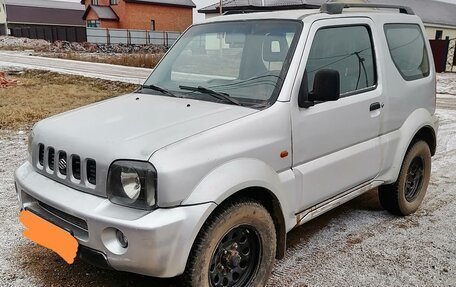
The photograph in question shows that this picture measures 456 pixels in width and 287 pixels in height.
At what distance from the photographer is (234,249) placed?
115 inches

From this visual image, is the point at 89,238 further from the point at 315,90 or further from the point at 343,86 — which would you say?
the point at 343,86

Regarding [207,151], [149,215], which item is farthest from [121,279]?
[207,151]

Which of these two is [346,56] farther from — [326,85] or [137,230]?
[137,230]

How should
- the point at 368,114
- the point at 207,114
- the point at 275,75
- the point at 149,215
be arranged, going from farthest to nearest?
the point at 368,114, the point at 275,75, the point at 207,114, the point at 149,215

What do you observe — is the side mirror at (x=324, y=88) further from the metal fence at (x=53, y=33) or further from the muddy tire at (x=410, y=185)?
the metal fence at (x=53, y=33)

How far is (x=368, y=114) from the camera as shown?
3.83m

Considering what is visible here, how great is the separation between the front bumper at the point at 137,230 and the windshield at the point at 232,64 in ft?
3.50

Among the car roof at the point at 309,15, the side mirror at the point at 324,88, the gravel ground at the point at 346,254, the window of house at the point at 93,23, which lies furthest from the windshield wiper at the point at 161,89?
the window of house at the point at 93,23

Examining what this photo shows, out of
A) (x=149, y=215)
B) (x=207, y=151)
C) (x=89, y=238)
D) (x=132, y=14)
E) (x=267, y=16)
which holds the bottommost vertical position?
(x=89, y=238)

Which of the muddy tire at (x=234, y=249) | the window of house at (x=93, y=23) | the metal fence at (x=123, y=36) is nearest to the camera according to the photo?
the muddy tire at (x=234, y=249)

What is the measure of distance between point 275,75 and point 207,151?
37.1 inches

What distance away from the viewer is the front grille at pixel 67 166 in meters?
2.68

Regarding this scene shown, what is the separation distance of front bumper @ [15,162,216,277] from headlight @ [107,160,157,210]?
5 cm

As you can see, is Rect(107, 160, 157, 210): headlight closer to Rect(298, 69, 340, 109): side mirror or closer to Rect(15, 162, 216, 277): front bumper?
Rect(15, 162, 216, 277): front bumper
